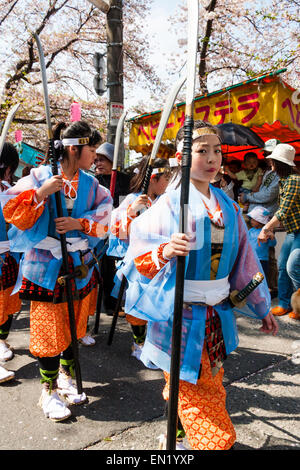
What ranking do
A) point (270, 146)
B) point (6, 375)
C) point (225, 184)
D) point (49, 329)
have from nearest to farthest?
point (49, 329) → point (6, 375) → point (270, 146) → point (225, 184)

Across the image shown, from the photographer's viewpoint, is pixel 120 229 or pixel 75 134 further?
pixel 120 229

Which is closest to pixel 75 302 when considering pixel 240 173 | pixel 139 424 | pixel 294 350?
pixel 139 424

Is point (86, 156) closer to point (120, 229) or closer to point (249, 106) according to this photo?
point (120, 229)

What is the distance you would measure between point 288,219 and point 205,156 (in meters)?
3.01

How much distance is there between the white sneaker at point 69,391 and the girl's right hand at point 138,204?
4.63ft

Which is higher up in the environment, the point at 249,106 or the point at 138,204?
the point at 249,106

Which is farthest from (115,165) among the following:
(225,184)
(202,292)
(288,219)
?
(225,184)

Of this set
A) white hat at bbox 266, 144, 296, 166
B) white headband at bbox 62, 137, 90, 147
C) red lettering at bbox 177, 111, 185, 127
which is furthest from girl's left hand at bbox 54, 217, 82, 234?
red lettering at bbox 177, 111, 185, 127

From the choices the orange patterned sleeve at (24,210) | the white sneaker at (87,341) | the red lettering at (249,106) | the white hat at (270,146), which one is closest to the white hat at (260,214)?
the white hat at (270,146)

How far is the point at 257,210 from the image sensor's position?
18.3ft

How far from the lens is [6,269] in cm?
334

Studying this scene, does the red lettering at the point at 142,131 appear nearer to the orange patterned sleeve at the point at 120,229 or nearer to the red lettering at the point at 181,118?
the red lettering at the point at 181,118

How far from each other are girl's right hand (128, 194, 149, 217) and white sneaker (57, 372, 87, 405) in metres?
1.41

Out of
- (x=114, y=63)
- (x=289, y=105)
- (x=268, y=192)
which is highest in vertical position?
(x=114, y=63)
